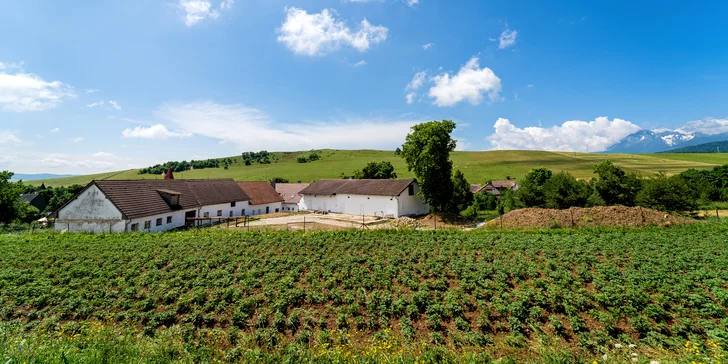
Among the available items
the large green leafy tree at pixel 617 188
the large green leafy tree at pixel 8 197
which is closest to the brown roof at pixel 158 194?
the large green leafy tree at pixel 8 197

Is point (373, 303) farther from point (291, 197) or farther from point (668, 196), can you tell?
point (291, 197)

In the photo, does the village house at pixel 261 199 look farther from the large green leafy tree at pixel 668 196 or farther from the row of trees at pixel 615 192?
the large green leafy tree at pixel 668 196

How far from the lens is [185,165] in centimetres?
12912

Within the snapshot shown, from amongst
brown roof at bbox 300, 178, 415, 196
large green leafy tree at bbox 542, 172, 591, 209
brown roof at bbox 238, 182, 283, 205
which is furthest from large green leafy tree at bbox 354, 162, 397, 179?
large green leafy tree at bbox 542, 172, 591, 209

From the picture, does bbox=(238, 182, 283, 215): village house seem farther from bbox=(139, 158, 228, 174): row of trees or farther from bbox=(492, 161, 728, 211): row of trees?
bbox=(139, 158, 228, 174): row of trees

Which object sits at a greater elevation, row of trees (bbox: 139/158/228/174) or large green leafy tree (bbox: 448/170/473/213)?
row of trees (bbox: 139/158/228/174)

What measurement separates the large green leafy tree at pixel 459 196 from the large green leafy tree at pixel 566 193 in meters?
9.52

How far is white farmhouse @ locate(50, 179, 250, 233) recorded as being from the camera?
79.7 ft

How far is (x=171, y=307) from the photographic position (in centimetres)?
926

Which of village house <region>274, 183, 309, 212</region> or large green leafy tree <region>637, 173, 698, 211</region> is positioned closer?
large green leafy tree <region>637, 173, 698, 211</region>

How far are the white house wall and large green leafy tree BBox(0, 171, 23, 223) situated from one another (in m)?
12.7

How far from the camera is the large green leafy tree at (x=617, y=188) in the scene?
105ft

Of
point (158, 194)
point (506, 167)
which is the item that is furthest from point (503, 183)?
point (158, 194)

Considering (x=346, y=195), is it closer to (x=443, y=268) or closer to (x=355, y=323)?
(x=443, y=268)
